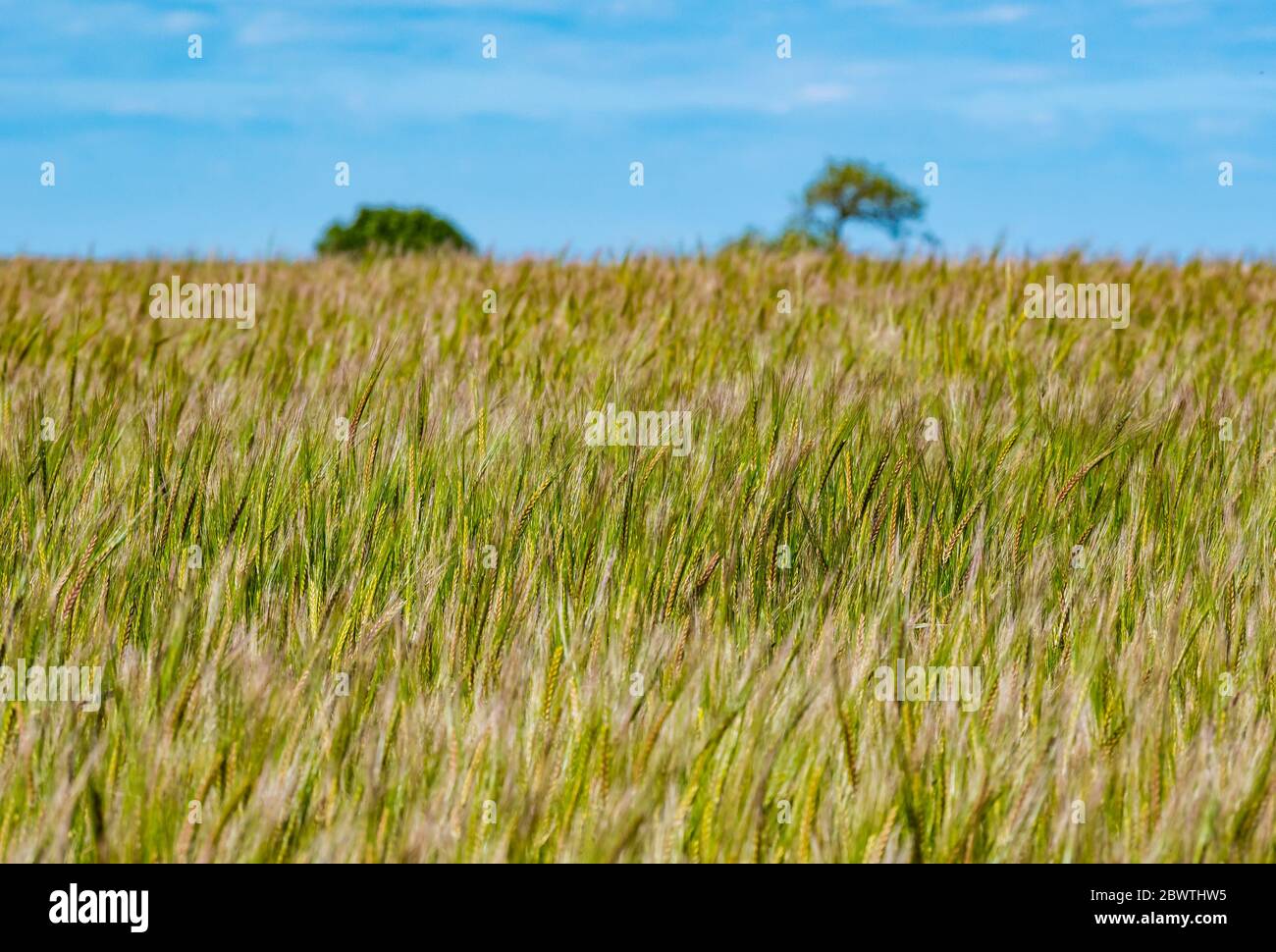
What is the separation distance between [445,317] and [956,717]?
12.6 feet

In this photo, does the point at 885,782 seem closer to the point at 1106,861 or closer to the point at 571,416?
the point at 1106,861

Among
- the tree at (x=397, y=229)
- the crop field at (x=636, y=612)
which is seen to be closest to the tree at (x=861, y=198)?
the tree at (x=397, y=229)

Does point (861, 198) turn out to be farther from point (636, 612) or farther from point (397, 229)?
point (636, 612)

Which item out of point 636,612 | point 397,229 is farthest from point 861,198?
point 636,612

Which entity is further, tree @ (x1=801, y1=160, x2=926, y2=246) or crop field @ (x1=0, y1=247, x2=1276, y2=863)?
tree @ (x1=801, y1=160, x2=926, y2=246)

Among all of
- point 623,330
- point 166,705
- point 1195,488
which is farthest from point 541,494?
point 623,330

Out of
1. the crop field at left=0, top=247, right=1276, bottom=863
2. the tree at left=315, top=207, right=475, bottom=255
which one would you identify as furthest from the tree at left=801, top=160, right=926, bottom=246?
the crop field at left=0, top=247, right=1276, bottom=863

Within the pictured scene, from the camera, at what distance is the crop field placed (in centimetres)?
138

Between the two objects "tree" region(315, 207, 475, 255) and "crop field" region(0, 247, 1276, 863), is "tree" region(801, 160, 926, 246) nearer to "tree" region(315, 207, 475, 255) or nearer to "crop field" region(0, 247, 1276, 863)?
"tree" region(315, 207, 475, 255)

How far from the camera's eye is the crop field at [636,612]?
1384 mm

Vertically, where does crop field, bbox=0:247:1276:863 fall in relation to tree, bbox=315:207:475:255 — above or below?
below

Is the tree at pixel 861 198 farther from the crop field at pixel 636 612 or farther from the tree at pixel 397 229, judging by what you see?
the crop field at pixel 636 612

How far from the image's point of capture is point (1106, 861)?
1.38m

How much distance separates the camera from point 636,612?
6.50 ft
